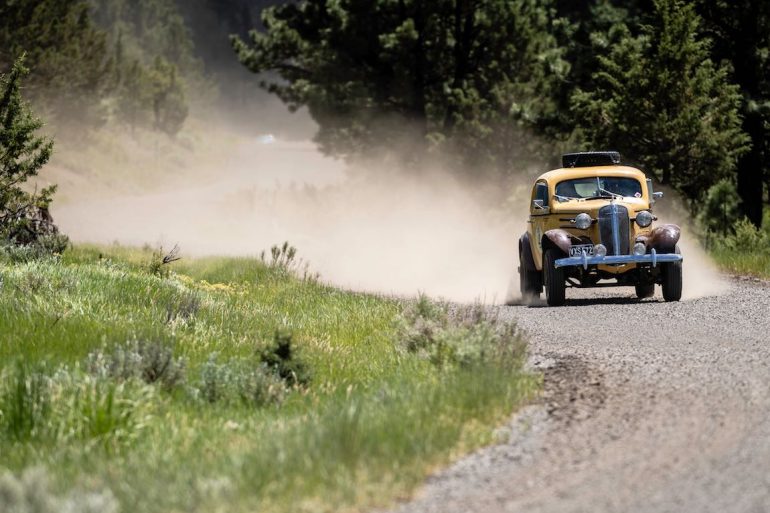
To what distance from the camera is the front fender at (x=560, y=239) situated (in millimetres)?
15555

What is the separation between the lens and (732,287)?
17.5 m

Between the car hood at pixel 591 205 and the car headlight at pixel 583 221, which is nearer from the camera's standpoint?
the car headlight at pixel 583 221

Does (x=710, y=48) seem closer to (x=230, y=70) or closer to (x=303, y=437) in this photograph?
(x=303, y=437)

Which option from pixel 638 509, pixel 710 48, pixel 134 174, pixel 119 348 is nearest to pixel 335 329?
pixel 119 348

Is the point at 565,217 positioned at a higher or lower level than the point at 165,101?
lower

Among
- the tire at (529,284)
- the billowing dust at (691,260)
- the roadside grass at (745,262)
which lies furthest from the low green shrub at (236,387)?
the roadside grass at (745,262)

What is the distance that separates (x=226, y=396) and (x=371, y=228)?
3014 centimetres

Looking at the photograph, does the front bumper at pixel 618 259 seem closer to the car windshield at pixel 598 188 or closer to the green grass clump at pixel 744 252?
the car windshield at pixel 598 188

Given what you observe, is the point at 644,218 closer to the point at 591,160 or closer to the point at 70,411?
the point at 591,160

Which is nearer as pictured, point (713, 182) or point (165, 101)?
point (713, 182)

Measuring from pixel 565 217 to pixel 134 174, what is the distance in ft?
169

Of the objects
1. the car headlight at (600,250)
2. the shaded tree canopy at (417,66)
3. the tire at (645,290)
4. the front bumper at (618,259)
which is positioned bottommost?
the tire at (645,290)

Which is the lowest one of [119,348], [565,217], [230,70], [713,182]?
[119,348]

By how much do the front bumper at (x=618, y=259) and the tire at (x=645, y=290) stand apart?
139 cm
